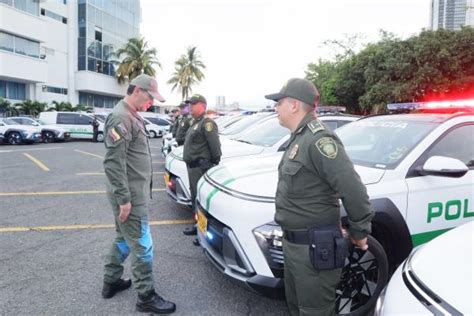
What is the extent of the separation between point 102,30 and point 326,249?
47.6 meters

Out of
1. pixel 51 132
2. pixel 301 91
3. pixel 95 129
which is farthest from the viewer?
pixel 95 129

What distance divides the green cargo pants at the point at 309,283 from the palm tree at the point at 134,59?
151 feet

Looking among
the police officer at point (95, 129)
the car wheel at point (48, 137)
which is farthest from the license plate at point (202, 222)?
the car wheel at point (48, 137)

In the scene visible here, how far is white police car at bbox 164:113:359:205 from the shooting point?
5.26 m

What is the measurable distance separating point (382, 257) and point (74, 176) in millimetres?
8249

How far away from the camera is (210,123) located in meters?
4.73

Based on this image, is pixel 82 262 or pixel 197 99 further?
pixel 197 99

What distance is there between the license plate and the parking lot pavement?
0.55 m

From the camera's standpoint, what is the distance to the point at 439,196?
10.2 feet

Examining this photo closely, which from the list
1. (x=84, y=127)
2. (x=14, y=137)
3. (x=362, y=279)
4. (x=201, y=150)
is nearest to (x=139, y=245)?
(x=362, y=279)

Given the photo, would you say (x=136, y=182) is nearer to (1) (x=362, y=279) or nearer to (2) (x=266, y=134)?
(1) (x=362, y=279)

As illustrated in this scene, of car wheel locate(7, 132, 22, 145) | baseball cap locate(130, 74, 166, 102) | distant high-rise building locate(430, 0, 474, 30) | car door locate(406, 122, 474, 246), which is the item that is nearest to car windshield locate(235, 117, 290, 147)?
car door locate(406, 122, 474, 246)

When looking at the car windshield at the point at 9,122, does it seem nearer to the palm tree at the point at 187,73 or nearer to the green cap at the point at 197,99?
the green cap at the point at 197,99

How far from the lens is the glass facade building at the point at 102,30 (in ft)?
137
